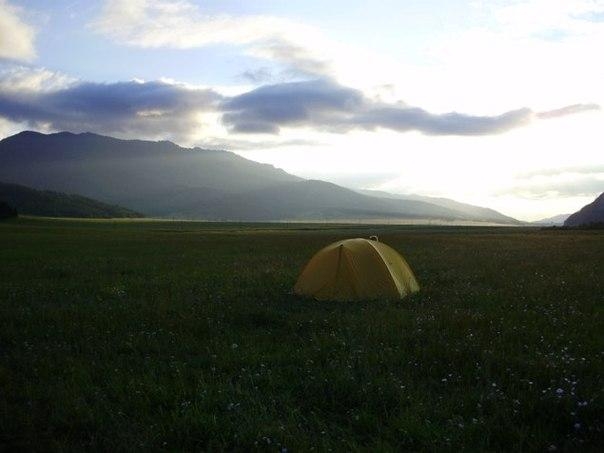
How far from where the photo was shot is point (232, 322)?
12688 millimetres

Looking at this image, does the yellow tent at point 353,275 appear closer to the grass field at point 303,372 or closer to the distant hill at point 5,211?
the grass field at point 303,372

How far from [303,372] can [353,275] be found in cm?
751

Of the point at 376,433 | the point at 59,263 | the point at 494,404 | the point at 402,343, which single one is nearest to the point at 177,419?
the point at 376,433

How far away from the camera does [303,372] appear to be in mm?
8609

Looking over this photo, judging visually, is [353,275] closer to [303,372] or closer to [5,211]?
[303,372]

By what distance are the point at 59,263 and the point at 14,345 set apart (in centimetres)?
1944

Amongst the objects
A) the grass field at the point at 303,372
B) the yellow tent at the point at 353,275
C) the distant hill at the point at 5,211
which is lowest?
the grass field at the point at 303,372

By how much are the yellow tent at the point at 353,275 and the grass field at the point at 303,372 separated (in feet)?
2.53

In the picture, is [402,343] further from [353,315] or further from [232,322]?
[232,322]

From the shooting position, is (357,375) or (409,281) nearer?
(357,375)

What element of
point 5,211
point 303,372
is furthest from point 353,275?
point 5,211

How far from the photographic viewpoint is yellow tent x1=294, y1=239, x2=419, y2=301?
15781mm

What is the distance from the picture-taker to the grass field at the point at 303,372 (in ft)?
21.1

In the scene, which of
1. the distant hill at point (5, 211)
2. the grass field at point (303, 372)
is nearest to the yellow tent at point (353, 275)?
the grass field at point (303, 372)
